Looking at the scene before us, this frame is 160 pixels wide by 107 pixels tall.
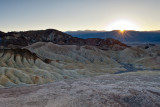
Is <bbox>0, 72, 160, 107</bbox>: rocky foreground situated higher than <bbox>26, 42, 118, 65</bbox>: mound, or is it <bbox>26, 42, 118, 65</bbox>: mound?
<bbox>0, 72, 160, 107</bbox>: rocky foreground

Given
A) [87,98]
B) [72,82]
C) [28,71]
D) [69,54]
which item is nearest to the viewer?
[87,98]

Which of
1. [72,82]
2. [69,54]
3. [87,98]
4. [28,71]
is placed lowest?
[69,54]

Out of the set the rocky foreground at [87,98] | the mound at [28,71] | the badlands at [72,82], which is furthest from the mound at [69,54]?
the rocky foreground at [87,98]

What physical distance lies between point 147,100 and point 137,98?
88cm

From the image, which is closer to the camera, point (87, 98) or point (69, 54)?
point (87, 98)

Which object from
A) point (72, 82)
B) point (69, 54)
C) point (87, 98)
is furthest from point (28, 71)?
point (69, 54)

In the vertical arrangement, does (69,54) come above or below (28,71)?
below

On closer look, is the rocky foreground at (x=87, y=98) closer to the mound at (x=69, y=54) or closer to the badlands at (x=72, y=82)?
the badlands at (x=72, y=82)

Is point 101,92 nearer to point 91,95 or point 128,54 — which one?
point 91,95

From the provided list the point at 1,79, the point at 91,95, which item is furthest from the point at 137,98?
the point at 1,79

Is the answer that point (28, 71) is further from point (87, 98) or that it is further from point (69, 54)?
point (69, 54)

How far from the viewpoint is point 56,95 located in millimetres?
14781

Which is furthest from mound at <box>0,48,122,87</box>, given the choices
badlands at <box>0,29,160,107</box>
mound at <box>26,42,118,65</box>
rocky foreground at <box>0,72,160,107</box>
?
rocky foreground at <box>0,72,160,107</box>

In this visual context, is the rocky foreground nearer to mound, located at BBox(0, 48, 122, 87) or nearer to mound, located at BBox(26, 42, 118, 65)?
mound, located at BBox(0, 48, 122, 87)
